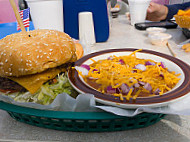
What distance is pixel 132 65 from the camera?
94cm

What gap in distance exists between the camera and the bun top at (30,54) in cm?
82

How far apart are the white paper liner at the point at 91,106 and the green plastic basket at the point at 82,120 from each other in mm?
25

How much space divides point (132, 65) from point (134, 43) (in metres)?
0.85

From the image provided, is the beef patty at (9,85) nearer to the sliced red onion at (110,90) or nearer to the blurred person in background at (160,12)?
the sliced red onion at (110,90)

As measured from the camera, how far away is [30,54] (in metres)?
0.83

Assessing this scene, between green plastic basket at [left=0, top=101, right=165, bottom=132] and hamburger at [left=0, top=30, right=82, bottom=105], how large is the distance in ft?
0.46

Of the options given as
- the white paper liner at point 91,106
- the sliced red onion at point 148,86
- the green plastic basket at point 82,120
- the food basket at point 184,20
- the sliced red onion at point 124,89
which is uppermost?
the food basket at point 184,20

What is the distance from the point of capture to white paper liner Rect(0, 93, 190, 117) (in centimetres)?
62

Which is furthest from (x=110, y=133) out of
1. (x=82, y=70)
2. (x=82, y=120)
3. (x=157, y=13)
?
(x=157, y=13)

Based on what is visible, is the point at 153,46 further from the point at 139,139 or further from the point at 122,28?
the point at 139,139

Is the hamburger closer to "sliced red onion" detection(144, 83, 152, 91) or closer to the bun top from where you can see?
the bun top

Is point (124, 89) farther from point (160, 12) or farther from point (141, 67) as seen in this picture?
point (160, 12)

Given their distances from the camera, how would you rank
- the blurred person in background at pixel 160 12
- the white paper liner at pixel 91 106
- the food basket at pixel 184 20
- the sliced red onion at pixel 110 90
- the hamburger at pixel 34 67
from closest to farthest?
1. the white paper liner at pixel 91 106
2. the sliced red onion at pixel 110 90
3. the hamburger at pixel 34 67
4. the food basket at pixel 184 20
5. the blurred person in background at pixel 160 12

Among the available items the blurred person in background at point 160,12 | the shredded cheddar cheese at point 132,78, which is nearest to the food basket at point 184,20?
the shredded cheddar cheese at point 132,78
